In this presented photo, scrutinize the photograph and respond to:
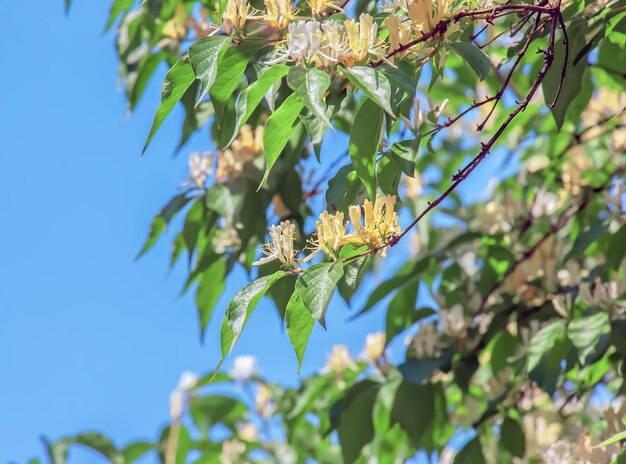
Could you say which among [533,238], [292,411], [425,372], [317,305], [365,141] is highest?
[533,238]

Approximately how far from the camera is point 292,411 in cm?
179

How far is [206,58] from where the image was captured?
2.73 feet

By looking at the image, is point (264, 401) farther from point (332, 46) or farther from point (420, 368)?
point (332, 46)

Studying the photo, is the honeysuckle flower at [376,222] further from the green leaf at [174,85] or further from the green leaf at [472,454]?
the green leaf at [472,454]

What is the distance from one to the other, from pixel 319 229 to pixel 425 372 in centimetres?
66

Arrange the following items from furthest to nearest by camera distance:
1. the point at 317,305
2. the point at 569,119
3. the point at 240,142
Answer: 1. the point at 569,119
2. the point at 240,142
3. the point at 317,305

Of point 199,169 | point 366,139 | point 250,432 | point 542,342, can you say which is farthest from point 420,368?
point 250,432

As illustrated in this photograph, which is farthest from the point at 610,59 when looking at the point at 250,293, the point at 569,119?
the point at 250,293

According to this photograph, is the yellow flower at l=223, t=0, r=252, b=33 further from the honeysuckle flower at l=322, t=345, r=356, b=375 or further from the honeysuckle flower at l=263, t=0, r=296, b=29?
the honeysuckle flower at l=322, t=345, r=356, b=375

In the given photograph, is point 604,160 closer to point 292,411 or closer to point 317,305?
point 292,411

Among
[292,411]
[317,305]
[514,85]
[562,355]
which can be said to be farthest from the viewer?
[514,85]

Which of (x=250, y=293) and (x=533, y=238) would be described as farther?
(x=533, y=238)

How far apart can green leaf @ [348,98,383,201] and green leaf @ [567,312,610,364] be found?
0.53 metres

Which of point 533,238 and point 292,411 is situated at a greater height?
point 533,238
